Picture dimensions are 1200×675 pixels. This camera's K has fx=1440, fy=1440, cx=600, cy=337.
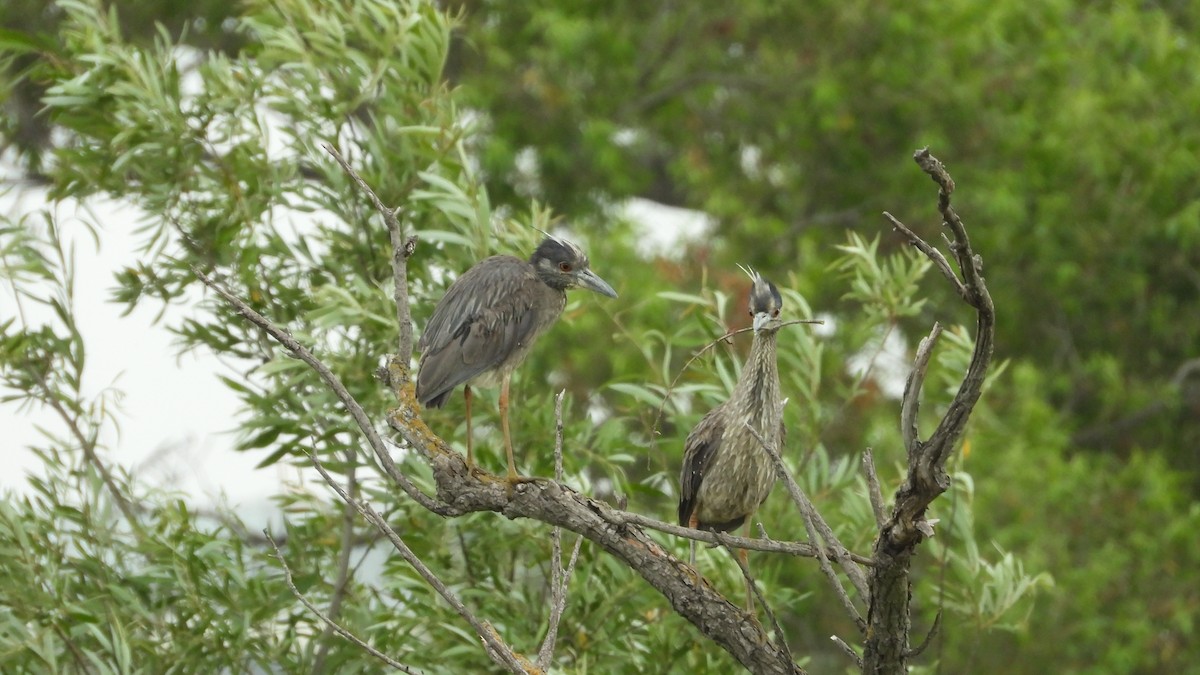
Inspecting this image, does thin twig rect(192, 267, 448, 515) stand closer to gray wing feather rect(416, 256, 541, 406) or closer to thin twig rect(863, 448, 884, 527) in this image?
gray wing feather rect(416, 256, 541, 406)

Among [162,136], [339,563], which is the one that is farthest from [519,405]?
[162,136]

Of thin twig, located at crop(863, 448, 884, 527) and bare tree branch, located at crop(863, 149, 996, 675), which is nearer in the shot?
bare tree branch, located at crop(863, 149, 996, 675)

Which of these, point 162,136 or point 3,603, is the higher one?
point 162,136

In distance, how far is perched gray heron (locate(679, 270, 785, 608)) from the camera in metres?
4.09

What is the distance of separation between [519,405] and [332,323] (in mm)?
808

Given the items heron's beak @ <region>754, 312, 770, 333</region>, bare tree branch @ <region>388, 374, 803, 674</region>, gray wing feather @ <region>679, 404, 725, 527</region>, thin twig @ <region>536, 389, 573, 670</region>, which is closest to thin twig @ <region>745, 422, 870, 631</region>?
bare tree branch @ <region>388, 374, 803, 674</region>

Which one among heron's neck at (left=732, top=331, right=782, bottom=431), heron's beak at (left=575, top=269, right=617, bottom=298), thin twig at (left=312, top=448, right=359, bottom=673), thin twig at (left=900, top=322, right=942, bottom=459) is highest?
heron's beak at (left=575, top=269, right=617, bottom=298)

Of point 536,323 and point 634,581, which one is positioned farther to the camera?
point 634,581

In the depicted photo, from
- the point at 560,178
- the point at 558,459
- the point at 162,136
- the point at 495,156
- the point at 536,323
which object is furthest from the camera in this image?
the point at 560,178

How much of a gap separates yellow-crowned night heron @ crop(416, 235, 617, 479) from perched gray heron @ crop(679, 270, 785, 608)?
452 mm

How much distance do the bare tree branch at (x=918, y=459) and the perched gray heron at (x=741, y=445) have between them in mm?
1174

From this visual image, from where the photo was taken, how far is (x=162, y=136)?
205 inches

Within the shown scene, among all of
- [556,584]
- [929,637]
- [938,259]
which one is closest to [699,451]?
[556,584]

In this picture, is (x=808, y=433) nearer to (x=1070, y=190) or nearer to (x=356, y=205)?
(x=356, y=205)
